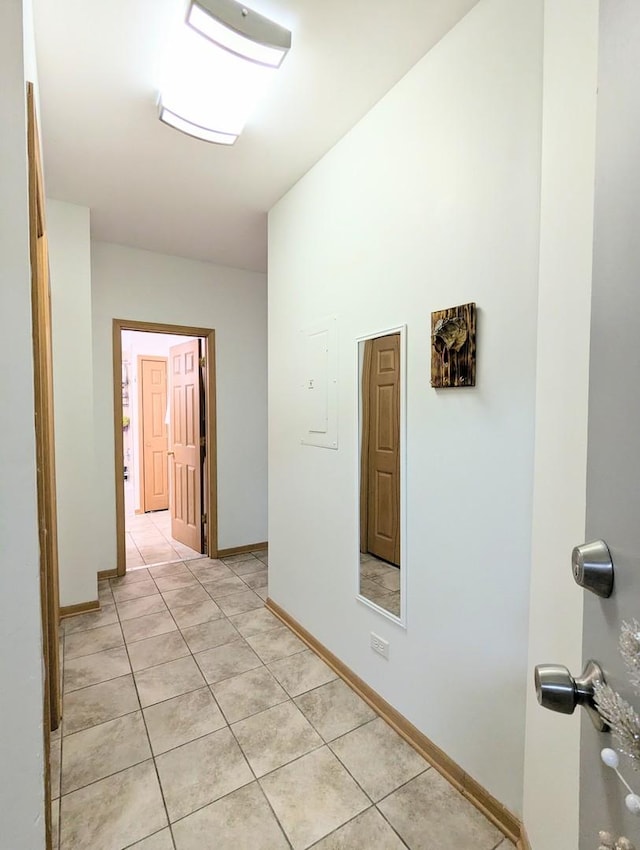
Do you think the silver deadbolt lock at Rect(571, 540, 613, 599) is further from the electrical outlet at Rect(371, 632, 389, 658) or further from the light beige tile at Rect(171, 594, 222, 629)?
the light beige tile at Rect(171, 594, 222, 629)

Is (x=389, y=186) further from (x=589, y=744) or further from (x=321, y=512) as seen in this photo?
(x=589, y=744)

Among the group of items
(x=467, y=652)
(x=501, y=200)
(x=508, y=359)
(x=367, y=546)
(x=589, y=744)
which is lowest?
(x=467, y=652)

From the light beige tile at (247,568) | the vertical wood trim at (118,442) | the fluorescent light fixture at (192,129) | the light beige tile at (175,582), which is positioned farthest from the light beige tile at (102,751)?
the fluorescent light fixture at (192,129)

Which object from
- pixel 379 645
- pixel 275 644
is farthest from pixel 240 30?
pixel 275 644

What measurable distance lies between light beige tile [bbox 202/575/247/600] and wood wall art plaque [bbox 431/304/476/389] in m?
2.44

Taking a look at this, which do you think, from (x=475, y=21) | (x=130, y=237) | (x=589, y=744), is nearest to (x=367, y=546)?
(x=589, y=744)

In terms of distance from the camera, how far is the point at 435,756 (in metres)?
1.58

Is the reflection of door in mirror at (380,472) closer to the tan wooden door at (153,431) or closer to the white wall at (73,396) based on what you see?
the white wall at (73,396)

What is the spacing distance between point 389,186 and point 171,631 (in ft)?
9.05

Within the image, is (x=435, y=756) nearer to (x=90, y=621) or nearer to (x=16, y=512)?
(x=16, y=512)

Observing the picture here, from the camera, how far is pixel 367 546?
195cm

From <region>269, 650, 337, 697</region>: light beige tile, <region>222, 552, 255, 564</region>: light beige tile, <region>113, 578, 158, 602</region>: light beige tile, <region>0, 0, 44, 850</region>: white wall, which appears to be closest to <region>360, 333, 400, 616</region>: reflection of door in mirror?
<region>269, 650, 337, 697</region>: light beige tile

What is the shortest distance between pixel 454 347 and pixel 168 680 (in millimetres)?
2127

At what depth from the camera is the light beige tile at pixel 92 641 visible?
237 centimetres
